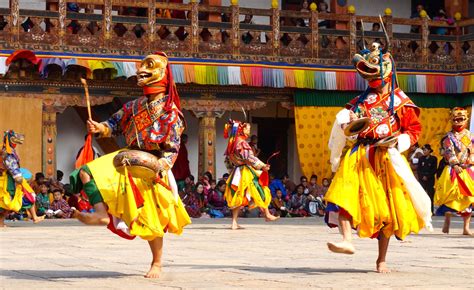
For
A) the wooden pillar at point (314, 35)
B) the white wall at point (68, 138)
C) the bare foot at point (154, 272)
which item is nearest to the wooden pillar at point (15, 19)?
the white wall at point (68, 138)

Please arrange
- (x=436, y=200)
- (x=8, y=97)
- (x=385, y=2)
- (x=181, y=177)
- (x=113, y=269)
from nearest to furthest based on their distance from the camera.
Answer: (x=113, y=269)
(x=436, y=200)
(x=8, y=97)
(x=181, y=177)
(x=385, y=2)

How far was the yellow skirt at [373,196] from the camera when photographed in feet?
27.3

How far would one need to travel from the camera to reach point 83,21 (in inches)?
833

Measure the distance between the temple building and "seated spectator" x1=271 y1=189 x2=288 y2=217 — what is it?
1.03 m

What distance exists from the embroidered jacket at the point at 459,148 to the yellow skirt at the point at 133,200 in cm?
665

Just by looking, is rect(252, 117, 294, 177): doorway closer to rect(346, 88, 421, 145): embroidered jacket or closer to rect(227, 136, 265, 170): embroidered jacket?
rect(227, 136, 265, 170): embroidered jacket

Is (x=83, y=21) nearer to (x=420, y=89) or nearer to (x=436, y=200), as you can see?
(x=420, y=89)

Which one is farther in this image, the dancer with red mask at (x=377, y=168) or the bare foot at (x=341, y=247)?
the dancer with red mask at (x=377, y=168)

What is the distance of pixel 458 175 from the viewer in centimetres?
1418

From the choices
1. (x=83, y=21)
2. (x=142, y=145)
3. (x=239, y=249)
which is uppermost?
(x=83, y=21)

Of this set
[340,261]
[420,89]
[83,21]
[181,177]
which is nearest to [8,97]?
[83,21]

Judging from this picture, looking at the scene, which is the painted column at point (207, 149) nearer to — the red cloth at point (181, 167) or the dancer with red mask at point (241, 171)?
the red cloth at point (181, 167)

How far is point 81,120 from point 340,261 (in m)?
14.3

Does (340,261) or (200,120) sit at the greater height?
(200,120)
